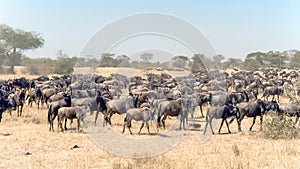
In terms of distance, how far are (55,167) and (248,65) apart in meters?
84.2

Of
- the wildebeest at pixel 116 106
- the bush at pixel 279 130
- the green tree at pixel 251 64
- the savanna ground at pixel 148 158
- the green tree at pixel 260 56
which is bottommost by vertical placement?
the savanna ground at pixel 148 158

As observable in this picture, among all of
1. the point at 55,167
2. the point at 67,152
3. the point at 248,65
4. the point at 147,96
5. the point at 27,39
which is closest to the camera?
the point at 55,167

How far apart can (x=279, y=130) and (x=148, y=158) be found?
19.8 ft

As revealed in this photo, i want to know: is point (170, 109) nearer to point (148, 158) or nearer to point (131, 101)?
point (131, 101)

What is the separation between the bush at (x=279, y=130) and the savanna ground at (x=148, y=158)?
0.38 meters

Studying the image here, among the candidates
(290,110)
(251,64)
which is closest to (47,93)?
(290,110)

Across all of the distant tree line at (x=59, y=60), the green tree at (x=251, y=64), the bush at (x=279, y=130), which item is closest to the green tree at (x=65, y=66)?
the distant tree line at (x=59, y=60)

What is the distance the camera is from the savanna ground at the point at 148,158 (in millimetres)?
11031

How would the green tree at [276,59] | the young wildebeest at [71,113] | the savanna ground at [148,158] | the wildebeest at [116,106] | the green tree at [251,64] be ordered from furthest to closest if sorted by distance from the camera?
the green tree at [276,59] → the green tree at [251,64] → the wildebeest at [116,106] → the young wildebeest at [71,113] → the savanna ground at [148,158]

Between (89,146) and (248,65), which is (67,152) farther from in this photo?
(248,65)

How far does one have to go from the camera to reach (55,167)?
10938 mm

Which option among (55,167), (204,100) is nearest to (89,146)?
(55,167)

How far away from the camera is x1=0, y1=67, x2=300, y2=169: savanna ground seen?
11031mm

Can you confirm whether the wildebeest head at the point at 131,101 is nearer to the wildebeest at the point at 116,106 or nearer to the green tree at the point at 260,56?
the wildebeest at the point at 116,106
